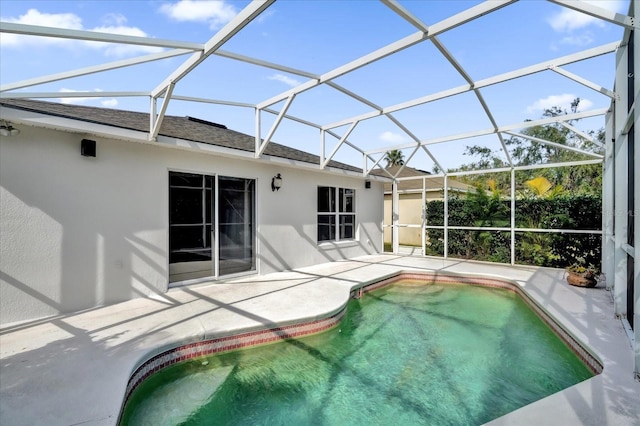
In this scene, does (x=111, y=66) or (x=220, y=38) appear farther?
(x=111, y=66)

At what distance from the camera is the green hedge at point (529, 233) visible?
27.5 feet

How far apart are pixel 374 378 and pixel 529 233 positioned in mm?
8171

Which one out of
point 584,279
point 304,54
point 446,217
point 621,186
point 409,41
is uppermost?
point 304,54

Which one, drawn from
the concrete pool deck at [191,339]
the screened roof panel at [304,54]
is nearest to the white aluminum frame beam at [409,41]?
the screened roof panel at [304,54]

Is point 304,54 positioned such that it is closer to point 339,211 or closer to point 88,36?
point 88,36

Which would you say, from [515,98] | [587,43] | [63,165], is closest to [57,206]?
[63,165]

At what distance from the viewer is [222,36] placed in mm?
3633

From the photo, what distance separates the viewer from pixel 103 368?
3189mm

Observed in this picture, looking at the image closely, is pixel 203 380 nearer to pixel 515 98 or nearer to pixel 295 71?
pixel 295 71

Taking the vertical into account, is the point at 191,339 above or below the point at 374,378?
above

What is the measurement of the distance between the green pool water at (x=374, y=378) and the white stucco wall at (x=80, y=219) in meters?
2.54

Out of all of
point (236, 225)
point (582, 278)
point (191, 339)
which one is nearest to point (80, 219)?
point (191, 339)

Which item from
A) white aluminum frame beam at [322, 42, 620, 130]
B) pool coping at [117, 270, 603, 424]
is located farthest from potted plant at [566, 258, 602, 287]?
white aluminum frame beam at [322, 42, 620, 130]

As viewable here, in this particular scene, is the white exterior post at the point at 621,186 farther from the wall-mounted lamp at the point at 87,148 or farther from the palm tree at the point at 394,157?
the palm tree at the point at 394,157
